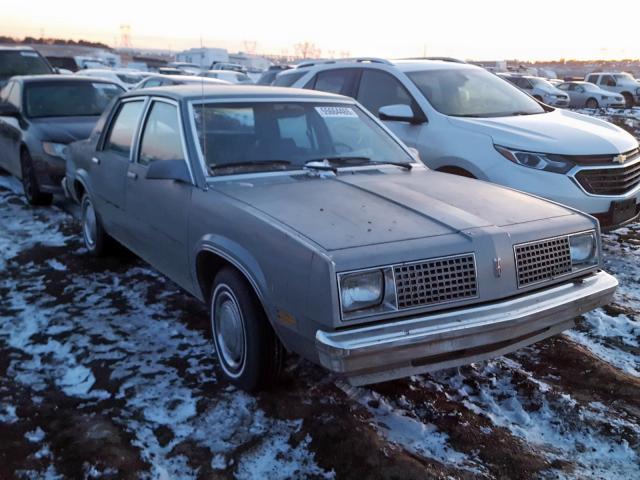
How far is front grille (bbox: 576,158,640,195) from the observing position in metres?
5.51

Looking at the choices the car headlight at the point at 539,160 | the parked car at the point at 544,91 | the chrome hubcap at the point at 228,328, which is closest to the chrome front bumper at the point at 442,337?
the chrome hubcap at the point at 228,328

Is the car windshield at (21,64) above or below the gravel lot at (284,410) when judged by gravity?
above

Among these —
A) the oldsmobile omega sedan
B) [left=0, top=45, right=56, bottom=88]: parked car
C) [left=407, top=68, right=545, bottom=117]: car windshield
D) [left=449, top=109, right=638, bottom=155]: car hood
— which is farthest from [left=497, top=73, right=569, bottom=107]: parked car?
the oldsmobile omega sedan

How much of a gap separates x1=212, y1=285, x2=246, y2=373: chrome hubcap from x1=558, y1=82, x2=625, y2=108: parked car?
2883cm

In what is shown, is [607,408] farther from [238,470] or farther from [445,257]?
[238,470]

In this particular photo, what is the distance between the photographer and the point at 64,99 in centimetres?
872

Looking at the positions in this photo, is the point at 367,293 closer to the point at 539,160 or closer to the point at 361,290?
the point at 361,290

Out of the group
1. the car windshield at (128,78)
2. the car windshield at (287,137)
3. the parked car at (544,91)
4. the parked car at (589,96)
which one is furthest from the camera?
the parked car at (589,96)

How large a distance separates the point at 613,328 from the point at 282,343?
2543 millimetres

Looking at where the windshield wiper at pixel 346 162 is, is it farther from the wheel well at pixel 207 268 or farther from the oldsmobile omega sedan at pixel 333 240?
the wheel well at pixel 207 268

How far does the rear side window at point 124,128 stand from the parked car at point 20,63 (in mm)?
10991

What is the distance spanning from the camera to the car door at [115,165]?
487 centimetres

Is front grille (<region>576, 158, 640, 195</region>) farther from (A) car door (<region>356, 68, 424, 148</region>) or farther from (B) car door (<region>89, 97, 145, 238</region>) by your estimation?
(B) car door (<region>89, 97, 145, 238</region>)

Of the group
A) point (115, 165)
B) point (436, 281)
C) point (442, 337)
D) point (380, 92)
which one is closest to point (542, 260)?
point (436, 281)
